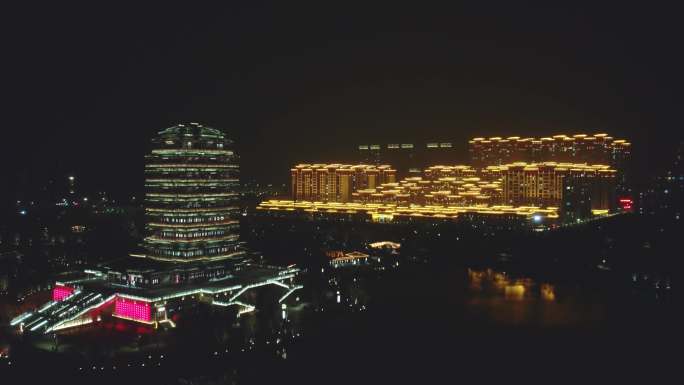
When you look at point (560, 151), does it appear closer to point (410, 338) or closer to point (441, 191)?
point (441, 191)

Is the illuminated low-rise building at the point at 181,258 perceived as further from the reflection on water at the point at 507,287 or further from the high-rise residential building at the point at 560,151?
the high-rise residential building at the point at 560,151

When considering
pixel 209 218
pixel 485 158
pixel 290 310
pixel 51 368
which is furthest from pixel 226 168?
pixel 485 158

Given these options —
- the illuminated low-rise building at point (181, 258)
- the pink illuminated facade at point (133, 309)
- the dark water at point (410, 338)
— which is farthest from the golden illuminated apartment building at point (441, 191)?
the pink illuminated facade at point (133, 309)

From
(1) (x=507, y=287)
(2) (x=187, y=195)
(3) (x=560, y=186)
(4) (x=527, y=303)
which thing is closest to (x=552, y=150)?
(3) (x=560, y=186)

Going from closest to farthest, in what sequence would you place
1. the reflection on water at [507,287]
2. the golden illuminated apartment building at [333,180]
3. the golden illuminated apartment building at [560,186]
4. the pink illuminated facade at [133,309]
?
1. the pink illuminated facade at [133,309]
2. the reflection on water at [507,287]
3. the golden illuminated apartment building at [560,186]
4. the golden illuminated apartment building at [333,180]

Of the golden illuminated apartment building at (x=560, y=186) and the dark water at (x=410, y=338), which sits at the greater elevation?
the golden illuminated apartment building at (x=560, y=186)

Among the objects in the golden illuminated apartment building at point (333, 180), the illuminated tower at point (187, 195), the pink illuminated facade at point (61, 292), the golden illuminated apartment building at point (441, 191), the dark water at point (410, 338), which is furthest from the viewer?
the golden illuminated apartment building at point (333, 180)

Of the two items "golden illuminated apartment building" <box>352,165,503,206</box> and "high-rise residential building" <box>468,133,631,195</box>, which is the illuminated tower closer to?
"golden illuminated apartment building" <box>352,165,503,206</box>
